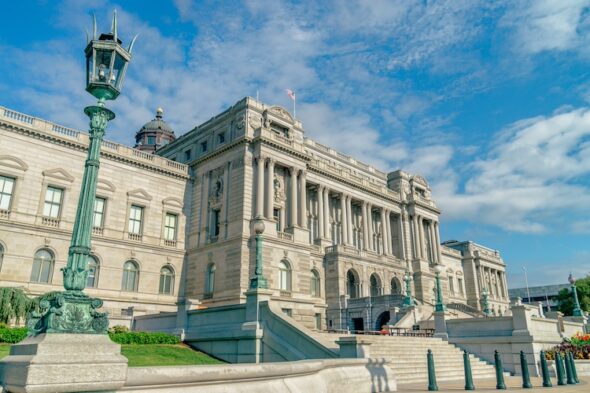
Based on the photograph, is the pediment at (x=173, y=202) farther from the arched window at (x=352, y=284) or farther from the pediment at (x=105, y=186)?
the arched window at (x=352, y=284)

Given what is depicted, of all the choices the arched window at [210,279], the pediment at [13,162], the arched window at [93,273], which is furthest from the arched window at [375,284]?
the pediment at [13,162]

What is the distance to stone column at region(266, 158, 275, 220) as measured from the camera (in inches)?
1544

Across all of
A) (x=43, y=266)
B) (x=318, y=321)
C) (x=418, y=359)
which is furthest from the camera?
(x=318, y=321)

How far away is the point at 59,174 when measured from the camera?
34938 mm

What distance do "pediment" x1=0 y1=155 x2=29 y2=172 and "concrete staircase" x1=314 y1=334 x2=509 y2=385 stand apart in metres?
26.2

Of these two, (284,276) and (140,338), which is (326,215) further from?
(140,338)

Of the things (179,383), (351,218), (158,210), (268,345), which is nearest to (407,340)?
(268,345)

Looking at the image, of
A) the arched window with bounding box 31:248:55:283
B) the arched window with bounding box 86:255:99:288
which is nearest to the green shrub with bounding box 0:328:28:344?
the arched window with bounding box 31:248:55:283

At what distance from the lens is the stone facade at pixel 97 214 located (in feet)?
105

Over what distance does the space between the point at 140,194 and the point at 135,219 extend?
2.32 metres

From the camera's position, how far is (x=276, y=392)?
9.03 meters

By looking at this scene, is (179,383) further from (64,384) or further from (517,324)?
(517,324)

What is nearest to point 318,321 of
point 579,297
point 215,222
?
point 215,222

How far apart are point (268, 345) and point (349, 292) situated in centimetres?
3002
